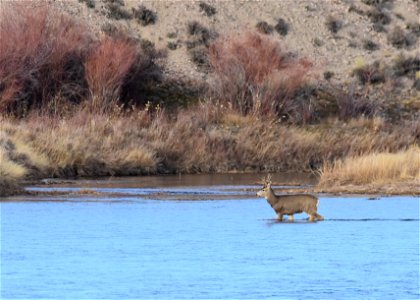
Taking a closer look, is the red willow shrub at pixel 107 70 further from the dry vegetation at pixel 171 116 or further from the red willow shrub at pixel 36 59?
the red willow shrub at pixel 36 59

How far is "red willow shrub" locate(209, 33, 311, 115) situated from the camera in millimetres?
40781

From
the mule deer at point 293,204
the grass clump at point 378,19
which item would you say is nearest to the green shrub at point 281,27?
the grass clump at point 378,19

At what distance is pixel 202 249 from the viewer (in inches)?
646

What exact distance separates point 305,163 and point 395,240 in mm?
17305

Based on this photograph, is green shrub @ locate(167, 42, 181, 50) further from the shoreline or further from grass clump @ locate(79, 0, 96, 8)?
the shoreline

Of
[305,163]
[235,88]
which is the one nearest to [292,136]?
[305,163]

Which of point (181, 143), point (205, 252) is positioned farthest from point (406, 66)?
point (205, 252)

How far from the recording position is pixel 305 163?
34.7 meters

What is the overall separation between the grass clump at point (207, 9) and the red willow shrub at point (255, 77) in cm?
1667

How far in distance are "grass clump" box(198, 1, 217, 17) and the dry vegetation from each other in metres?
11.8

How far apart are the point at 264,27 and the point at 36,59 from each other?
79.5 feet

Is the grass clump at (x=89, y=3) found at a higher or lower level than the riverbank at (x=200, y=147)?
lower

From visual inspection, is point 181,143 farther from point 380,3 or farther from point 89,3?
point 380,3

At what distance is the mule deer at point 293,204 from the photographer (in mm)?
19297
